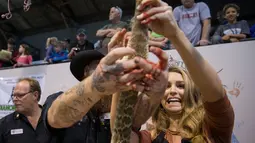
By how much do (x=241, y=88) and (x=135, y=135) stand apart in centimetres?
142

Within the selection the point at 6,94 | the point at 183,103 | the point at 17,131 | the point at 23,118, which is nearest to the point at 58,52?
the point at 6,94

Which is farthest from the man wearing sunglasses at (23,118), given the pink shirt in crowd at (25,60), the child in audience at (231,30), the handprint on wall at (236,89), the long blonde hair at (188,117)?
the pink shirt in crowd at (25,60)

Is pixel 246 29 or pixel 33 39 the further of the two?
pixel 33 39

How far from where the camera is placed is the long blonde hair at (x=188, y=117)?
0.90 metres

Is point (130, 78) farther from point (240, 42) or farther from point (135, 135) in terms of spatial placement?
point (240, 42)

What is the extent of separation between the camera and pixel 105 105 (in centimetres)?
106

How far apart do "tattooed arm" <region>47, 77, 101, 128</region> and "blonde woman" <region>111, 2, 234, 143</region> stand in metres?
0.07

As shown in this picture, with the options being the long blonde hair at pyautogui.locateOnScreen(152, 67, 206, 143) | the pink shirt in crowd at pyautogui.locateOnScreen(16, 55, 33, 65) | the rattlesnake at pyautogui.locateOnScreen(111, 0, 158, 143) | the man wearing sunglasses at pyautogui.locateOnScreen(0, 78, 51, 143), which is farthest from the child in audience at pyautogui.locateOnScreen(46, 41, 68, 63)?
the rattlesnake at pyautogui.locateOnScreen(111, 0, 158, 143)

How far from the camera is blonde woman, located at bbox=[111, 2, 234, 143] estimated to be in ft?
1.97

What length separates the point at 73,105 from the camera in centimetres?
69

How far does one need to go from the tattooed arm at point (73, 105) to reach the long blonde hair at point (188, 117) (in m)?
0.34

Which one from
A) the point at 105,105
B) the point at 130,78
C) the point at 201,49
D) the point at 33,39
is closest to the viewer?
the point at 130,78

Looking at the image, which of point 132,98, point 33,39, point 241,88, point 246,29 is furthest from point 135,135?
point 33,39

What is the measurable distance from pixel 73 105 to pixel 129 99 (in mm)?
195
